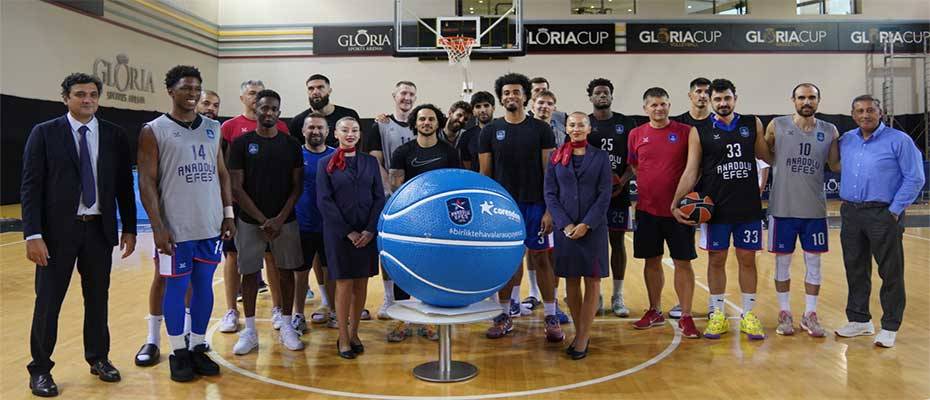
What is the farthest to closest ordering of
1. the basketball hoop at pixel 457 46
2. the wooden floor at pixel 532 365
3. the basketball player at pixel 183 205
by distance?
the basketball hoop at pixel 457 46 → the basketball player at pixel 183 205 → the wooden floor at pixel 532 365

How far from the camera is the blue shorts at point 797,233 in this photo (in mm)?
4805

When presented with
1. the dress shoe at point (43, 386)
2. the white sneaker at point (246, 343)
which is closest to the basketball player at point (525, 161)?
the white sneaker at point (246, 343)

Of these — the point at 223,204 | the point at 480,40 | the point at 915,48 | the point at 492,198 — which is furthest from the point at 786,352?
the point at 915,48

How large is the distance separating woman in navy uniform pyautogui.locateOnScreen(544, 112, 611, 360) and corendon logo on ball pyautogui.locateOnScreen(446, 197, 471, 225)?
1.10m

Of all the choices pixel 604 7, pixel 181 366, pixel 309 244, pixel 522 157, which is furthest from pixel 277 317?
pixel 604 7

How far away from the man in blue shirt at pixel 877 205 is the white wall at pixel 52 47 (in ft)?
44.4

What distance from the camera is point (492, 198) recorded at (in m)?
3.46

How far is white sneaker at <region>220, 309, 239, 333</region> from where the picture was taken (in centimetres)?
500

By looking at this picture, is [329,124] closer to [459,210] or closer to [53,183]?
[53,183]

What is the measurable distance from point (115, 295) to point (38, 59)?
8619 millimetres

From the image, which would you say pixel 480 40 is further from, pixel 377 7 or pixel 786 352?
pixel 786 352

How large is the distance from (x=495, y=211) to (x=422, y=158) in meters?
1.41

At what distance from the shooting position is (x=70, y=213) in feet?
11.9

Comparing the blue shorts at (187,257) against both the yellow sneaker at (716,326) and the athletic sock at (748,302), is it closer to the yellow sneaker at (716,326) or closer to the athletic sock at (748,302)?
the yellow sneaker at (716,326)
